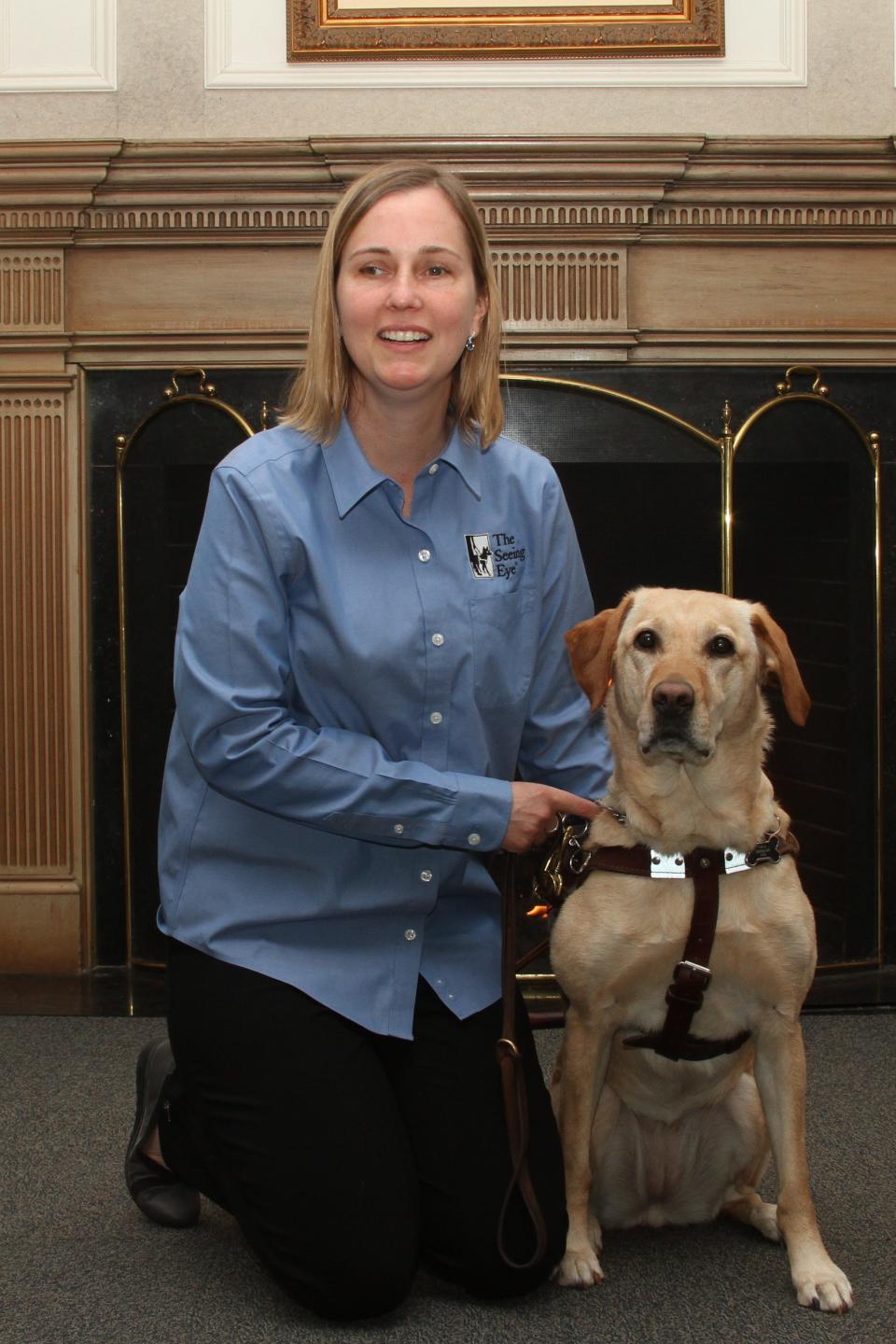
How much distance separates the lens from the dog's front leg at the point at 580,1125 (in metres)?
1.67

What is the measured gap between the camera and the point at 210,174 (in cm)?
301

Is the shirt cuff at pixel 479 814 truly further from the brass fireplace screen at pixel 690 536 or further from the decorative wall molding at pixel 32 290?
the decorative wall molding at pixel 32 290

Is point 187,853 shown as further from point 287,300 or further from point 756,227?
point 756,227

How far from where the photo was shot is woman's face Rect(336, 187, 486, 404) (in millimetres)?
1706

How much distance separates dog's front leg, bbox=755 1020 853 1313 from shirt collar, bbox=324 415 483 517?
2.50 ft

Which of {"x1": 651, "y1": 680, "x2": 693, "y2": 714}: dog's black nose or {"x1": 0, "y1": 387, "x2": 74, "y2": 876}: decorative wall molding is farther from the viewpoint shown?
{"x1": 0, "y1": 387, "x2": 74, "y2": 876}: decorative wall molding

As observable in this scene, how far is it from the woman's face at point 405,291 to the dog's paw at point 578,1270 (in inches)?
41.7

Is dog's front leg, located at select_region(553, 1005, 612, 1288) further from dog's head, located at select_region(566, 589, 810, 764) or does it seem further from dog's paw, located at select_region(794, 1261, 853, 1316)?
dog's head, located at select_region(566, 589, 810, 764)

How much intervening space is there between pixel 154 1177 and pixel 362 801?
2.10ft

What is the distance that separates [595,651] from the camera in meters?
1.74

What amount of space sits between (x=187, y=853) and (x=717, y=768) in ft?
2.12

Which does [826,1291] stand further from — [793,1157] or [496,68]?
[496,68]

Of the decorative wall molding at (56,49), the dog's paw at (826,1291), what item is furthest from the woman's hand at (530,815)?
the decorative wall molding at (56,49)

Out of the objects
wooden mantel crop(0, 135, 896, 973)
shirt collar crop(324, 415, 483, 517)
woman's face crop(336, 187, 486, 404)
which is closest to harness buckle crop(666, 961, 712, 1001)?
shirt collar crop(324, 415, 483, 517)
